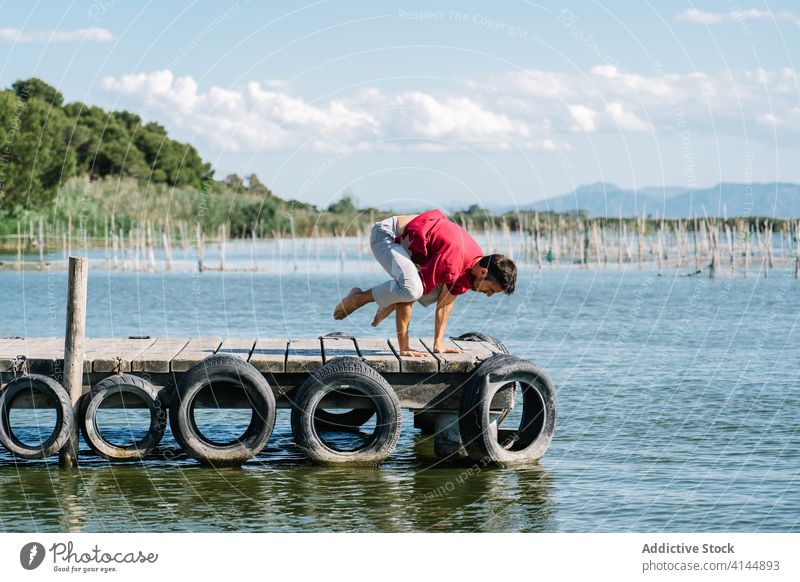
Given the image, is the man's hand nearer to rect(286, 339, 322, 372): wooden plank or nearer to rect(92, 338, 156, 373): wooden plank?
rect(286, 339, 322, 372): wooden plank

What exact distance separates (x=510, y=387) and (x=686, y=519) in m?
2.75

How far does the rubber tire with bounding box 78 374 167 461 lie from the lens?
14914 mm

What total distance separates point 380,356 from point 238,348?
2.02 m

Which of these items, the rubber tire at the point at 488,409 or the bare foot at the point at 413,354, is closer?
the rubber tire at the point at 488,409

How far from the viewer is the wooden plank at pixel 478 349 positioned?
52.6 feet

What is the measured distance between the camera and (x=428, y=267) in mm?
15281

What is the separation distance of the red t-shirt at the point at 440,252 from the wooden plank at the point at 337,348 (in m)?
1.42

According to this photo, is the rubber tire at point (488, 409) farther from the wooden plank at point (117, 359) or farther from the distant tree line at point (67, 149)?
the distant tree line at point (67, 149)

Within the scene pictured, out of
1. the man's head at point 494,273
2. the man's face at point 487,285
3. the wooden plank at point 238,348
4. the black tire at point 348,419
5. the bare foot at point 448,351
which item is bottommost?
the black tire at point 348,419

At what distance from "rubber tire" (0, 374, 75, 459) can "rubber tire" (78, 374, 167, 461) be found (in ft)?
0.66

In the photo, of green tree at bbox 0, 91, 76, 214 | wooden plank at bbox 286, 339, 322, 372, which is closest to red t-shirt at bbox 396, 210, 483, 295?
wooden plank at bbox 286, 339, 322, 372

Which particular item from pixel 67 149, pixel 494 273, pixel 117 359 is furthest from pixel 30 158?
pixel 494 273

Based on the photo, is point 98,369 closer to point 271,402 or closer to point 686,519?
point 271,402

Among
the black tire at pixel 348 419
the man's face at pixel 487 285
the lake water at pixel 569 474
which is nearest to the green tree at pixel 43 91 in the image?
the lake water at pixel 569 474
